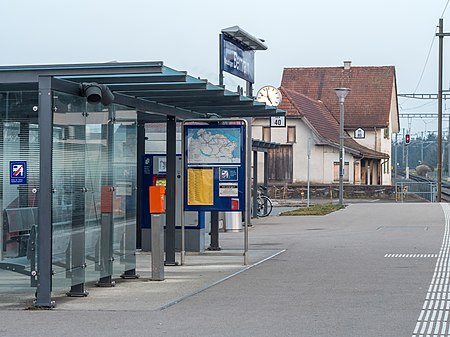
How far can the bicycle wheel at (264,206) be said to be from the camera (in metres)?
32.6

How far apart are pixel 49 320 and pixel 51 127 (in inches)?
89.9

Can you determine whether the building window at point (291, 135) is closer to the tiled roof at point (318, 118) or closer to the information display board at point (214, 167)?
→ the tiled roof at point (318, 118)

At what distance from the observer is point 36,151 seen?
42.2ft

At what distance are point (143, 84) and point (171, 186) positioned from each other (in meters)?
3.93

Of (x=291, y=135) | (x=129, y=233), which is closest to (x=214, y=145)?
(x=129, y=233)

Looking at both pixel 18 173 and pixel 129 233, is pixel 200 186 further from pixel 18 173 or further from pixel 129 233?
pixel 18 173

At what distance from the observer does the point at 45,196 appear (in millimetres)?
11820

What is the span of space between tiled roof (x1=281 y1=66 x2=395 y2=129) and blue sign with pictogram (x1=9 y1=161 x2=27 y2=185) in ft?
188

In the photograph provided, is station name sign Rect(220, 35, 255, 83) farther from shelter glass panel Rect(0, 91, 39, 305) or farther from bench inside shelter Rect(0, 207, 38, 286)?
bench inside shelter Rect(0, 207, 38, 286)

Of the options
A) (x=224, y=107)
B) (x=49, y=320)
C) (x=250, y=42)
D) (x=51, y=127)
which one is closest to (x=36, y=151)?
(x=51, y=127)

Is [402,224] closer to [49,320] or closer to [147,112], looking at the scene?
[147,112]

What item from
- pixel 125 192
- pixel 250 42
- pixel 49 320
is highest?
pixel 250 42

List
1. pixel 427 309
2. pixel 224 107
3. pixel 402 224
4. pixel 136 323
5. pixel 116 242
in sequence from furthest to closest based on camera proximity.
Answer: pixel 402 224, pixel 224 107, pixel 116 242, pixel 427 309, pixel 136 323

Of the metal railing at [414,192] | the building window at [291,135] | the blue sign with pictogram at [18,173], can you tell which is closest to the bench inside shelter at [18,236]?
the blue sign with pictogram at [18,173]
